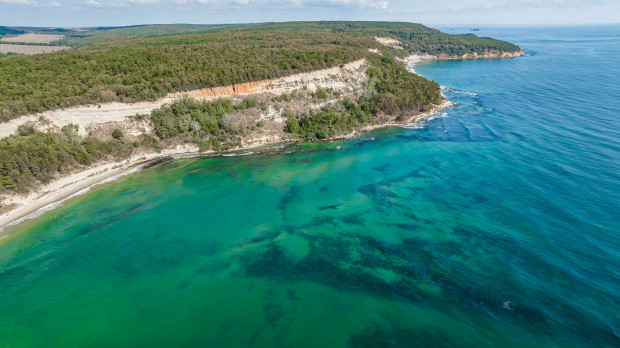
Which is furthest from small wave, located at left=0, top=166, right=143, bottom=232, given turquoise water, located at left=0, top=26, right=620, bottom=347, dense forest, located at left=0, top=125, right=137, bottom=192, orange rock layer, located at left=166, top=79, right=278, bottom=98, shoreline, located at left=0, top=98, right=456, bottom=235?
orange rock layer, located at left=166, top=79, right=278, bottom=98

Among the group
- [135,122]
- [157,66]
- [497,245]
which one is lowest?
[497,245]

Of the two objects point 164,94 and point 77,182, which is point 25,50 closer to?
point 164,94

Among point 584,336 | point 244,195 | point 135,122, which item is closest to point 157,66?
point 135,122

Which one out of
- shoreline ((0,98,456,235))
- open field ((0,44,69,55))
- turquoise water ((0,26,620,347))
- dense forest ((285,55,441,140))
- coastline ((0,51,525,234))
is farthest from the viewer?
open field ((0,44,69,55))

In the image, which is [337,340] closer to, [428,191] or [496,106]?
[428,191]

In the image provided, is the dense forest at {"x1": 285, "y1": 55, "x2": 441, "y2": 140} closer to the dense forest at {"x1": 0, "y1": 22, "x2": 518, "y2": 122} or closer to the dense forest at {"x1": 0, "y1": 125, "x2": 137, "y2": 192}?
the dense forest at {"x1": 0, "y1": 22, "x2": 518, "y2": 122}

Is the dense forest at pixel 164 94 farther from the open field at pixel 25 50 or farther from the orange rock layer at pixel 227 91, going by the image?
the open field at pixel 25 50
